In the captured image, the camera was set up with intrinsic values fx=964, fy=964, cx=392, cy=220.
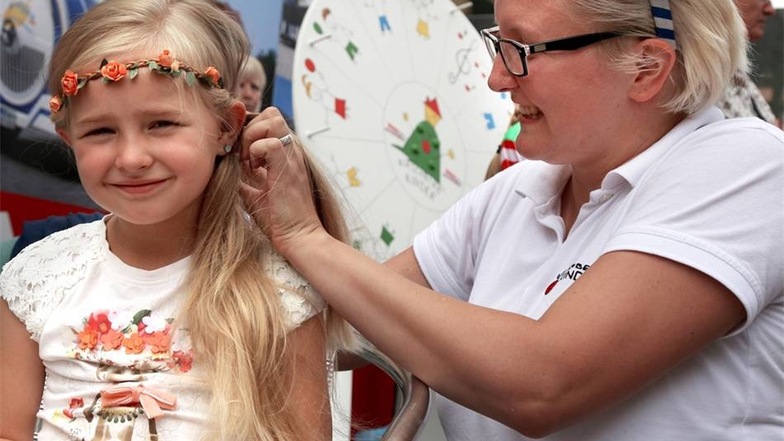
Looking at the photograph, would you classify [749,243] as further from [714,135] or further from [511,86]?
[511,86]

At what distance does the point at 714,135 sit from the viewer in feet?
4.56

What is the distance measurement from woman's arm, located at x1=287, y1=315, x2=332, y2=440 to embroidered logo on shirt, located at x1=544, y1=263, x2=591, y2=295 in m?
0.37

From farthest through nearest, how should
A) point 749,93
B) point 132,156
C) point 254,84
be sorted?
1. point 254,84
2. point 749,93
3. point 132,156

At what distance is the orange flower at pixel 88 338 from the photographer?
4.94ft

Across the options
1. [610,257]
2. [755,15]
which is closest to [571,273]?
[610,257]

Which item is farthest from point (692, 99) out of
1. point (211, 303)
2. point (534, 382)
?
point (211, 303)

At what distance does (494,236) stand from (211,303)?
511 mm

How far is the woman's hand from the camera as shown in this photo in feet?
4.83

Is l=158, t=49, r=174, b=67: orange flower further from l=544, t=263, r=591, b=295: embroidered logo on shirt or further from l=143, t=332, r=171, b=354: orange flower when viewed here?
l=544, t=263, r=591, b=295: embroidered logo on shirt

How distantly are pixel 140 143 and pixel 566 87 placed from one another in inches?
25.4

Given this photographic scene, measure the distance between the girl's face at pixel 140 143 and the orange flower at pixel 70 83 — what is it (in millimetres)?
16

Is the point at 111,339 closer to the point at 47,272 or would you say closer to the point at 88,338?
the point at 88,338

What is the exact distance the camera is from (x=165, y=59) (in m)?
1.46

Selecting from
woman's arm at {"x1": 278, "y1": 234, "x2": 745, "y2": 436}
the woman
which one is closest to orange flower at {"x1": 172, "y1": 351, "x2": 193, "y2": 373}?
the woman
